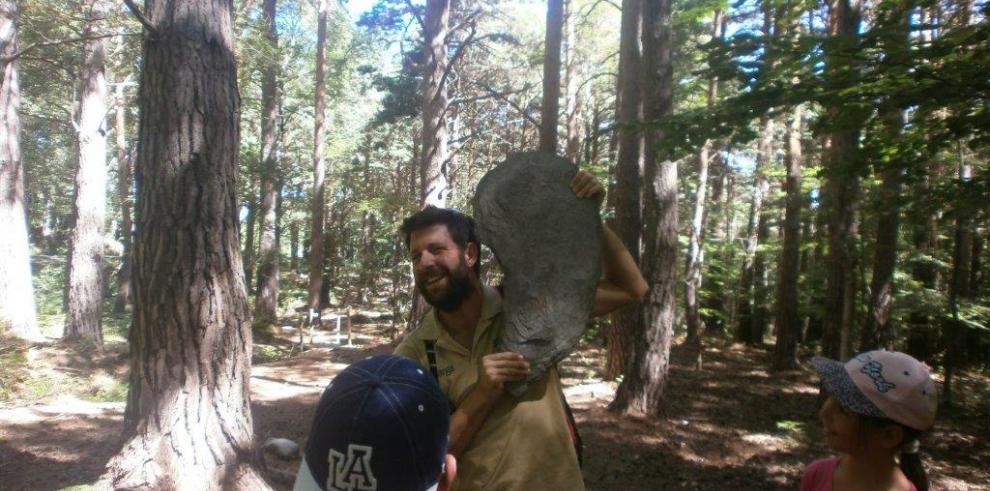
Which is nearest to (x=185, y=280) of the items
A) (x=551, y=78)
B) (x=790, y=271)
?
(x=551, y=78)

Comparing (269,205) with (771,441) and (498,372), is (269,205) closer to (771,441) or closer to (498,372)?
(771,441)

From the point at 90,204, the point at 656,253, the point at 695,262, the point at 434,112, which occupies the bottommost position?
the point at 695,262

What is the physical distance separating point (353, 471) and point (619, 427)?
668 centimetres

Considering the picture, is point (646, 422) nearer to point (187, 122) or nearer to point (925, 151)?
point (925, 151)

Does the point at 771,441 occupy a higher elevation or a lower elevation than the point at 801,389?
higher

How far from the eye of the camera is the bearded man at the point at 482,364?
6.40ft

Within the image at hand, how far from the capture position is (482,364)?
197 cm

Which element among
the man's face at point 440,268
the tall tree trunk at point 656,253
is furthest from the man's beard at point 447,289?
the tall tree trunk at point 656,253

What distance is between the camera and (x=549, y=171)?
2.43m

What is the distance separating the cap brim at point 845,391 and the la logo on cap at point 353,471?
1420mm

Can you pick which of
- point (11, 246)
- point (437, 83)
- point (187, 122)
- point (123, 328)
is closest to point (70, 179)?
point (123, 328)

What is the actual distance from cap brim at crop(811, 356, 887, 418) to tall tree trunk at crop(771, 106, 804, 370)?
1114 cm

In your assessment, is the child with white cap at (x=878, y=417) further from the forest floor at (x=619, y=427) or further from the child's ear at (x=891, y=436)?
the forest floor at (x=619, y=427)

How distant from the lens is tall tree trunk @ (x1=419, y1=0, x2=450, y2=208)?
9.62 meters
